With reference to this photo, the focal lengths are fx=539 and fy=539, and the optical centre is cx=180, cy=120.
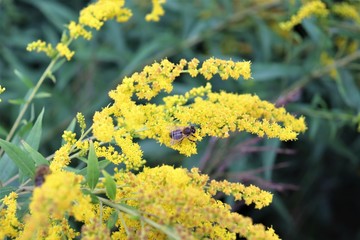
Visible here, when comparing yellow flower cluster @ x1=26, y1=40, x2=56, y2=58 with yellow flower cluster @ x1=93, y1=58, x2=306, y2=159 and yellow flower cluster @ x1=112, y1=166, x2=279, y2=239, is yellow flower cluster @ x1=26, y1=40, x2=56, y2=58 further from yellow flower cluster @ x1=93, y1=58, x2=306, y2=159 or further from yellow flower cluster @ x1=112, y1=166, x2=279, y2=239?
yellow flower cluster @ x1=112, y1=166, x2=279, y2=239

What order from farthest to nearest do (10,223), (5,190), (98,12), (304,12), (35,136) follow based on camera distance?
(304,12), (98,12), (35,136), (5,190), (10,223)

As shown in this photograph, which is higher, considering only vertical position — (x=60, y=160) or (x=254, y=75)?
(x=254, y=75)

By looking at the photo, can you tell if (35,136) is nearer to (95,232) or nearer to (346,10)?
(95,232)

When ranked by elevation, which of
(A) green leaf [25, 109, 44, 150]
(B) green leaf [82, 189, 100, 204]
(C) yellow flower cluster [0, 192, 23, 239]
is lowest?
(C) yellow flower cluster [0, 192, 23, 239]

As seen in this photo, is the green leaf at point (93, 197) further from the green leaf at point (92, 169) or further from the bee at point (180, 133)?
the bee at point (180, 133)

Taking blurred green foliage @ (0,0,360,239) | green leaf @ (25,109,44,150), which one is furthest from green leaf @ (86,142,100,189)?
blurred green foliage @ (0,0,360,239)

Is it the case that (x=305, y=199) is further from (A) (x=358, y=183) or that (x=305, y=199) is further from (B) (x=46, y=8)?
(B) (x=46, y=8)

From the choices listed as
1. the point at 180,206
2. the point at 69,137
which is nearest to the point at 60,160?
the point at 69,137
